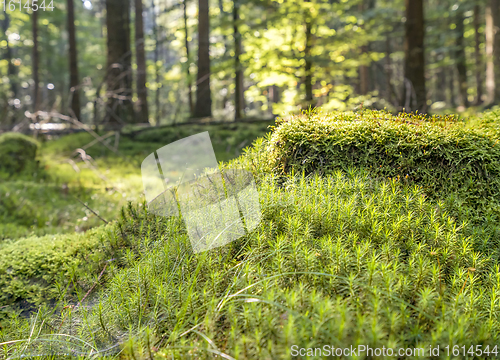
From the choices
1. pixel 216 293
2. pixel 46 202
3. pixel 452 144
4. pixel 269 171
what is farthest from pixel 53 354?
pixel 46 202

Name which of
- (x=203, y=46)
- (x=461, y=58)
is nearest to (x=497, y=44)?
(x=461, y=58)

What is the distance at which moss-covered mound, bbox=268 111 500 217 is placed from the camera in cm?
321

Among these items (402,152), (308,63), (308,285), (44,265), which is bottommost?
(44,265)

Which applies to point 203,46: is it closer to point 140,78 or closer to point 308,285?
point 140,78

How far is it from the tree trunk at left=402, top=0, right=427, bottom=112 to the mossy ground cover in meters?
7.26

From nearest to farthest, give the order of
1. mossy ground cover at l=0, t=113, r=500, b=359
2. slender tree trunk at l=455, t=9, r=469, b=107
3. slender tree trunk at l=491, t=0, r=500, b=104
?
1. mossy ground cover at l=0, t=113, r=500, b=359
2. slender tree trunk at l=491, t=0, r=500, b=104
3. slender tree trunk at l=455, t=9, r=469, b=107

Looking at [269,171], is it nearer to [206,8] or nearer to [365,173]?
[365,173]

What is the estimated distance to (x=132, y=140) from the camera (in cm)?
1142

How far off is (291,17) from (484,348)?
1036cm

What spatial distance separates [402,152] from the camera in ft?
10.9

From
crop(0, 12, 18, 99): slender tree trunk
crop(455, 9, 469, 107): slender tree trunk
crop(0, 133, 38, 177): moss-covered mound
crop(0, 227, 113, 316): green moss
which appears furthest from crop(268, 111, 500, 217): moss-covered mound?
crop(0, 12, 18, 99): slender tree trunk

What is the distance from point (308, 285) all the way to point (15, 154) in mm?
9181

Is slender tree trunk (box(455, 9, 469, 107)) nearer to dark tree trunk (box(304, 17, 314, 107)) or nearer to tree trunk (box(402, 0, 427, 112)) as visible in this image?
tree trunk (box(402, 0, 427, 112))

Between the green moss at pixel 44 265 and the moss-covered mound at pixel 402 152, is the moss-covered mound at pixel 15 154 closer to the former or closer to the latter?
the green moss at pixel 44 265
